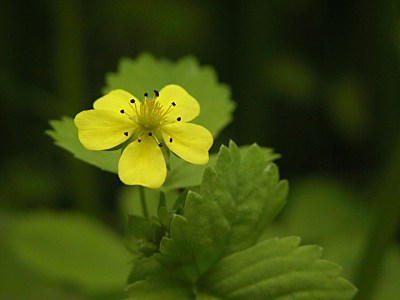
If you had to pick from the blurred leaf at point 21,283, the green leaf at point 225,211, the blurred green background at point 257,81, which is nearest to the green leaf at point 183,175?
the green leaf at point 225,211

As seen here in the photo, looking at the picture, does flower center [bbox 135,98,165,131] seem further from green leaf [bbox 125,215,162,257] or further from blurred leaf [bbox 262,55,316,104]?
blurred leaf [bbox 262,55,316,104]

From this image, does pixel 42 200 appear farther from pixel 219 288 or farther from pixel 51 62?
pixel 219 288

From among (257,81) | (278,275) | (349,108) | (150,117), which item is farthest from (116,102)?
(349,108)

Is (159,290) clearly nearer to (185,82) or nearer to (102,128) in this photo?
(102,128)

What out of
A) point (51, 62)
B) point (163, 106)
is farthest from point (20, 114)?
point (163, 106)

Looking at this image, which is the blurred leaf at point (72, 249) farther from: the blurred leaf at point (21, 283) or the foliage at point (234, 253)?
the foliage at point (234, 253)
